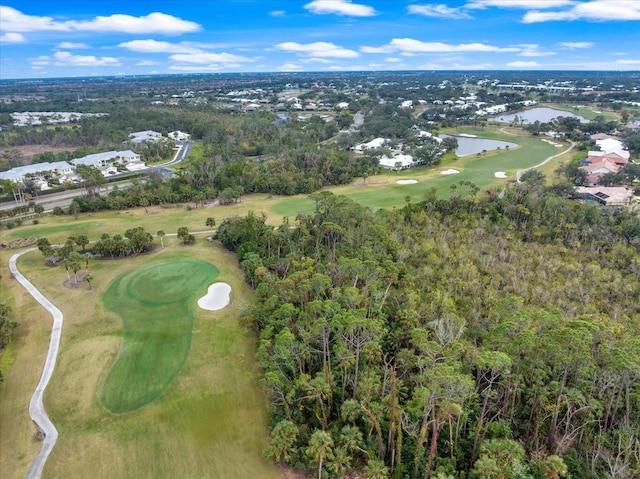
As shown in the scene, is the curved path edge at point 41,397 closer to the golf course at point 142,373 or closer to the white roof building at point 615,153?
the golf course at point 142,373

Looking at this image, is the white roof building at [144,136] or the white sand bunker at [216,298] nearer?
the white sand bunker at [216,298]

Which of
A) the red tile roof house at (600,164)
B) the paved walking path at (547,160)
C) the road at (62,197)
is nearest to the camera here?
the road at (62,197)

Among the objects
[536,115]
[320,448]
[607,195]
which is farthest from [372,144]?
[320,448]

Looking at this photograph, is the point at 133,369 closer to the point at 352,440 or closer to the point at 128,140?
the point at 352,440

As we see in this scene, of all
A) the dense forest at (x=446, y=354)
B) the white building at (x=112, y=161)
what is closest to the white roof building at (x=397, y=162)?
the dense forest at (x=446, y=354)

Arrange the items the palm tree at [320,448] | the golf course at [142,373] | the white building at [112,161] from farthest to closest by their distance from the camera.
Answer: the white building at [112,161], the golf course at [142,373], the palm tree at [320,448]

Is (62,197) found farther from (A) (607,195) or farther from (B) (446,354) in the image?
(A) (607,195)

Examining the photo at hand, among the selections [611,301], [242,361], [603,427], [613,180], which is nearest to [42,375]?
[242,361]
